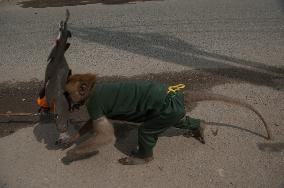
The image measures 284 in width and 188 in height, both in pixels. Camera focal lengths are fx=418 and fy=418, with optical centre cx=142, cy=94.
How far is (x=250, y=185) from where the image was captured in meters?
3.82

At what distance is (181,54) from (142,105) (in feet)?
9.07

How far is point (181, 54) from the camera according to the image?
20.8ft

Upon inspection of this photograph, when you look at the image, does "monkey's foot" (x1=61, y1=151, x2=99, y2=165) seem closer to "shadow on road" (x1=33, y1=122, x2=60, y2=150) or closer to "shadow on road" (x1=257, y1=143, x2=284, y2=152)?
"shadow on road" (x1=33, y1=122, x2=60, y2=150)

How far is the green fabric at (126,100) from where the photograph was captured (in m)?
3.67

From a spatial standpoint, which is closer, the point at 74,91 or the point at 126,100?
the point at 74,91

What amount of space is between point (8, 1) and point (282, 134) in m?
6.62

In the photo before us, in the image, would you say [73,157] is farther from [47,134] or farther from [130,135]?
[130,135]

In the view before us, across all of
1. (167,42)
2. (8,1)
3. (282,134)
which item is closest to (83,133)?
(282,134)

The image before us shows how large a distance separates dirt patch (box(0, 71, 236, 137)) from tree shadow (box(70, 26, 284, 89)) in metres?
0.26

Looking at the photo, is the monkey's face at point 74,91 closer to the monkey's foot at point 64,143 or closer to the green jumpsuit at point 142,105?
the green jumpsuit at point 142,105

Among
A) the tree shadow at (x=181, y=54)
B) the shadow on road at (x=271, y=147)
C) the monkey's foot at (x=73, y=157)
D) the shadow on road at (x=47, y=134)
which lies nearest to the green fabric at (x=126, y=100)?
the monkey's foot at (x=73, y=157)

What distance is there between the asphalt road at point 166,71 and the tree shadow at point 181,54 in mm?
15

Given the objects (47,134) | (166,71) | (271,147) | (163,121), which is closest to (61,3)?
(166,71)

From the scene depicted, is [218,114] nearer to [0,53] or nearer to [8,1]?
[0,53]
